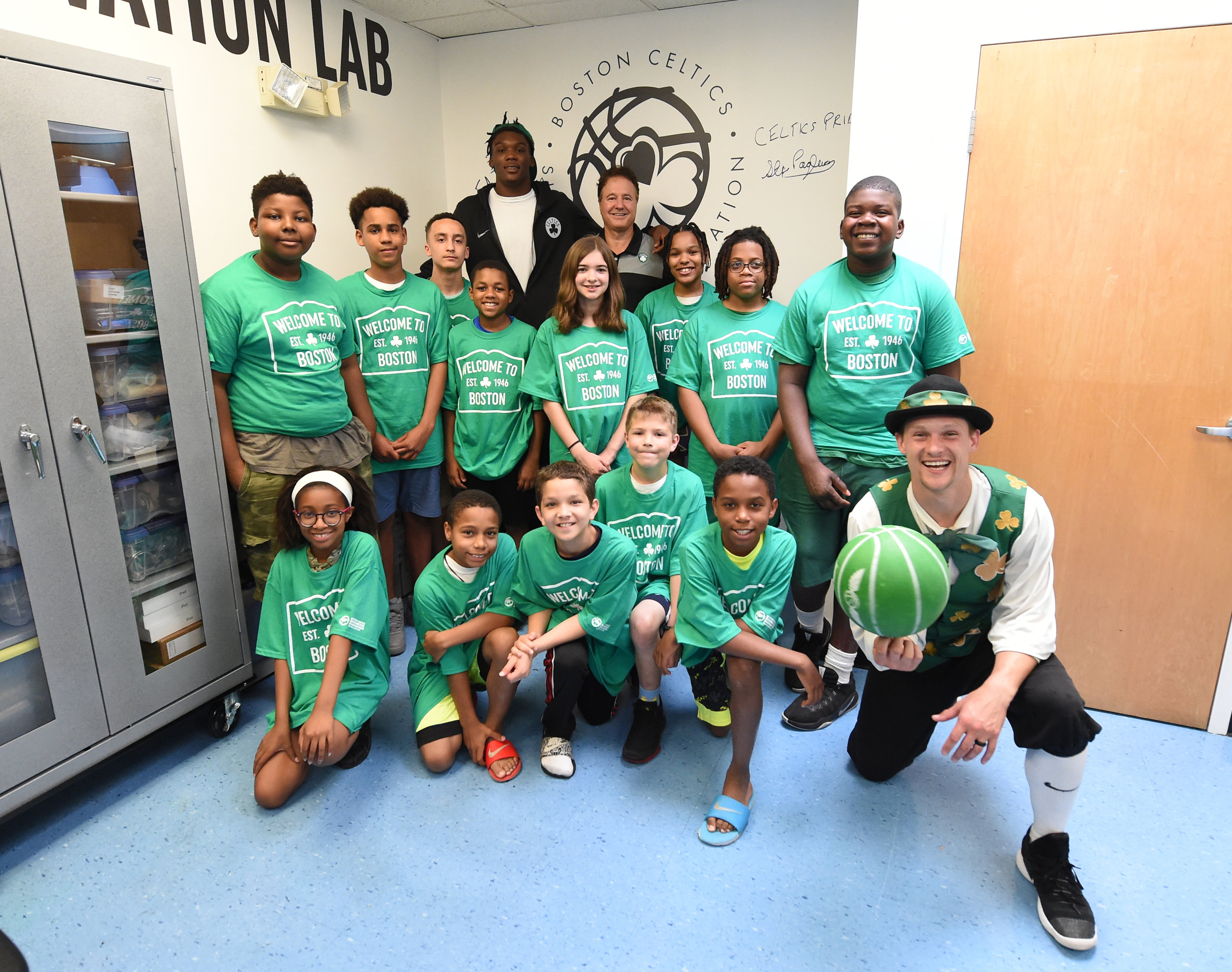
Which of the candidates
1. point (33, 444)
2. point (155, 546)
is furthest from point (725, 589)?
point (33, 444)

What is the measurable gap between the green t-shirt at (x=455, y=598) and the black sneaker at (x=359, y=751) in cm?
25

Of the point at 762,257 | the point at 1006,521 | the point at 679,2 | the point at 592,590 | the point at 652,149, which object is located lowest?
the point at 592,590

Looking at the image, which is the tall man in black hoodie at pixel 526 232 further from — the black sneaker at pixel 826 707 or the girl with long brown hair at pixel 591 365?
the black sneaker at pixel 826 707

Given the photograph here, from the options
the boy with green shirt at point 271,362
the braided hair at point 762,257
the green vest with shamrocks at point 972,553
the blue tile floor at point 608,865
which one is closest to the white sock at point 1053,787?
the blue tile floor at point 608,865

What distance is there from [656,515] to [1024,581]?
1.05 meters

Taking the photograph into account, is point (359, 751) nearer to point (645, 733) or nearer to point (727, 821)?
point (645, 733)

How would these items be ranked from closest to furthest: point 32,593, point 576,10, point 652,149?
point 32,593 → point 576,10 → point 652,149

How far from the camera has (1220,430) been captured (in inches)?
90.8

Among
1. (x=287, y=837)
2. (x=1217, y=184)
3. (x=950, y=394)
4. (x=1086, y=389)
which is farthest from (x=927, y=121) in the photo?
(x=287, y=837)

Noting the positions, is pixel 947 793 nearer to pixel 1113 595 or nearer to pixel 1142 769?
pixel 1142 769

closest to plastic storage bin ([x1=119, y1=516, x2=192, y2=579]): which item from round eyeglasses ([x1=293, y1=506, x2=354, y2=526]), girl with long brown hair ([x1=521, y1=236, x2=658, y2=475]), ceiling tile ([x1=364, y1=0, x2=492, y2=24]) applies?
round eyeglasses ([x1=293, y1=506, x2=354, y2=526])

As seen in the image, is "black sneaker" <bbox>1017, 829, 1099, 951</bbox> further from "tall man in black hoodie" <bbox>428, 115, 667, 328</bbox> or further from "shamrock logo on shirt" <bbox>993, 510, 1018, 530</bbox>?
"tall man in black hoodie" <bbox>428, 115, 667, 328</bbox>

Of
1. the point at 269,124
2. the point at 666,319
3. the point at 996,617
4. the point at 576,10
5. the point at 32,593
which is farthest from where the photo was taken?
the point at 576,10

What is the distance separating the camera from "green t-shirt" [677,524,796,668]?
2.01 m
